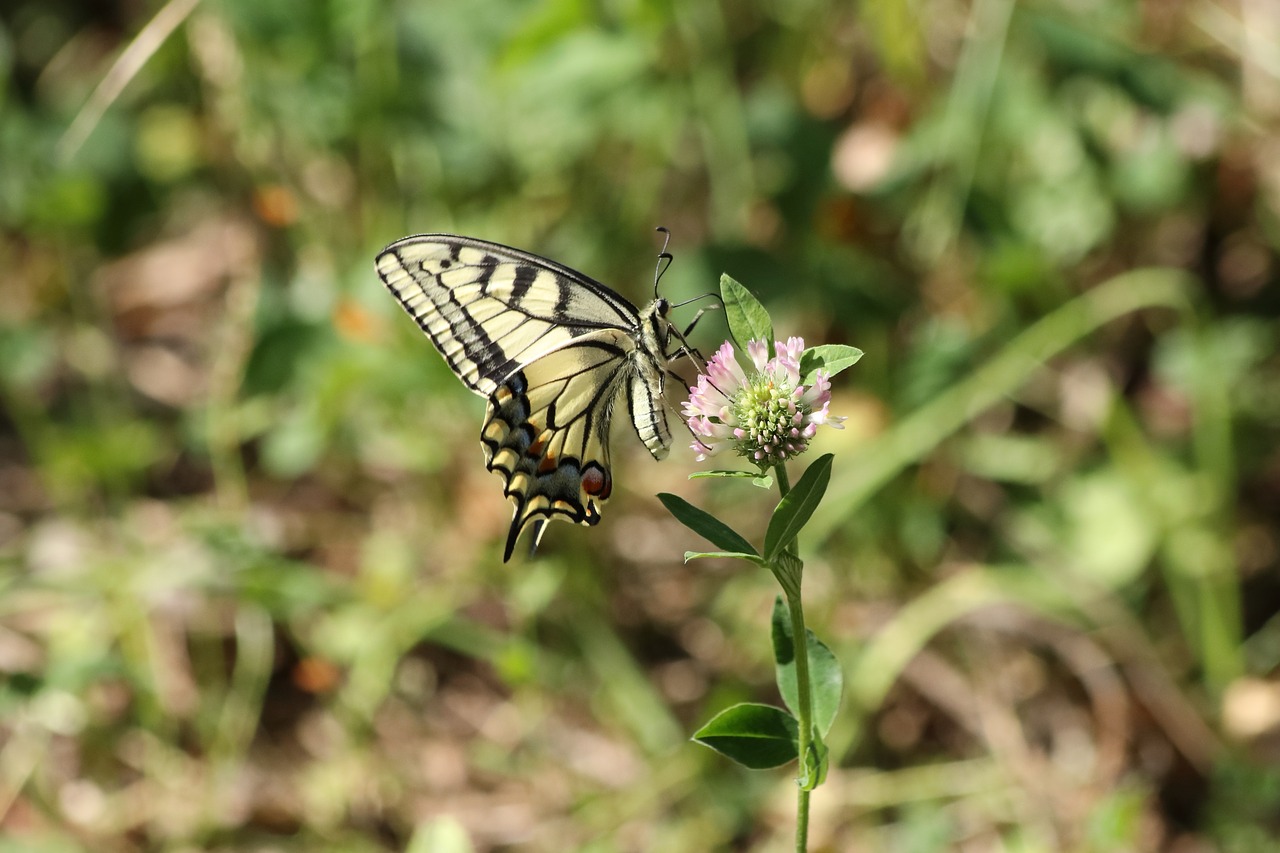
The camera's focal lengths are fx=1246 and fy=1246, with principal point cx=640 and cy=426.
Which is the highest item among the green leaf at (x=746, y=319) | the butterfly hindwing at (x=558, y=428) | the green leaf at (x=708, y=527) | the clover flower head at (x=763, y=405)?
the butterfly hindwing at (x=558, y=428)

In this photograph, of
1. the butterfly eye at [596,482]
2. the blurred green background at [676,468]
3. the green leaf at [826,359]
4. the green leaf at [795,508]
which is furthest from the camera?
the blurred green background at [676,468]

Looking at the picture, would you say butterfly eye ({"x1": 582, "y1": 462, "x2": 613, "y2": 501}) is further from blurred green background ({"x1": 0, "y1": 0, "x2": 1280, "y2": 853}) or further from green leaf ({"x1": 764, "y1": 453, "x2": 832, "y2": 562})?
green leaf ({"x1": 764, "y1": 453, "x2": 832, "y2": 562})

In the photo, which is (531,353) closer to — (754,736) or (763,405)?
(763,405)

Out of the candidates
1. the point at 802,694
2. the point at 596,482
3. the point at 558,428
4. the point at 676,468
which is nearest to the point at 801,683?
the point at 802,694

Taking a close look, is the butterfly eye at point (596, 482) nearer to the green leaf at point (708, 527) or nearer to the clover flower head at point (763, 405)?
the clover flower head at point (763, 405)

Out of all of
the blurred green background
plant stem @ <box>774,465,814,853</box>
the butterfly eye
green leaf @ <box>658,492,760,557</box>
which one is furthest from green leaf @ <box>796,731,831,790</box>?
the blurred green background

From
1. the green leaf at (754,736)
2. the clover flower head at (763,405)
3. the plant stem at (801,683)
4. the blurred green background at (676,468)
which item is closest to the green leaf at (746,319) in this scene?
the clover flower head at (763,405)

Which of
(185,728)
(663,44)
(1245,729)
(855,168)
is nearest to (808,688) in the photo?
(1245,729)
